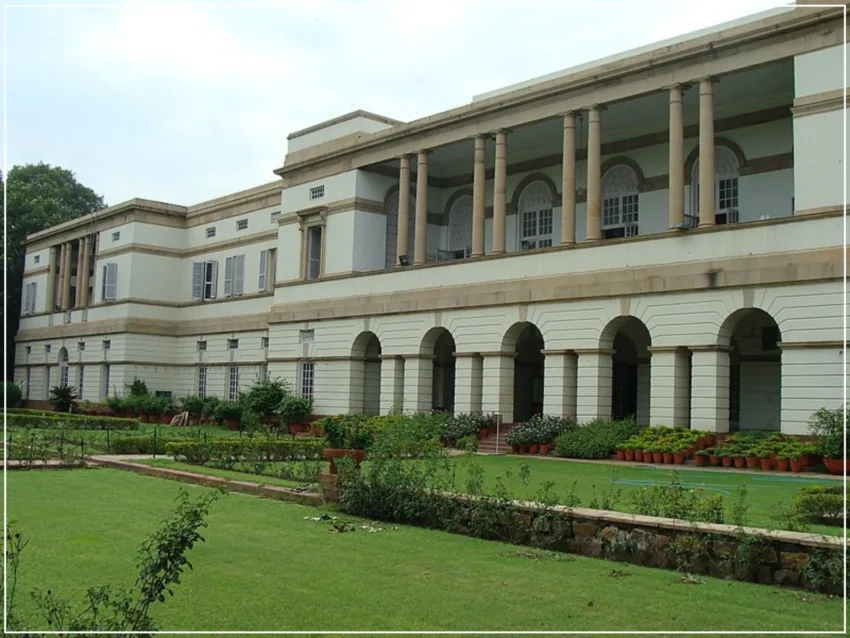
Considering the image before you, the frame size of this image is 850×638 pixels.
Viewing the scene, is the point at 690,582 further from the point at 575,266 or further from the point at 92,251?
the point at 92,251

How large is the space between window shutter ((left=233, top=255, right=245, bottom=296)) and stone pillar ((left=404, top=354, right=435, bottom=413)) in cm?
1560

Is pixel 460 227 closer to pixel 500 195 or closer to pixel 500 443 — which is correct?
pixel 500 195

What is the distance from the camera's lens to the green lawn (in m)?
7.14

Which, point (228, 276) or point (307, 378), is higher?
point (228, 276)

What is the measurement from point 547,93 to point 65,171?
159ft

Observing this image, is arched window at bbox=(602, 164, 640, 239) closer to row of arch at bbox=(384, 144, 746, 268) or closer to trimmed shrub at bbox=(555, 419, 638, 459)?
row of arch at bbox=(384, 144, 746, 268)

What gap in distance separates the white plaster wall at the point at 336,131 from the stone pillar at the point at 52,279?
24358 mm

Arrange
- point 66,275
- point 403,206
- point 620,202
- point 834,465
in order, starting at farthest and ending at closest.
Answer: point 66,275, point 403,206, point 620,202, point 834,465

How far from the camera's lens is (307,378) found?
118 feet

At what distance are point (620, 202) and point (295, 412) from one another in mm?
13980

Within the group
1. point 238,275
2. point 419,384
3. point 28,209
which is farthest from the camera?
point 28,209

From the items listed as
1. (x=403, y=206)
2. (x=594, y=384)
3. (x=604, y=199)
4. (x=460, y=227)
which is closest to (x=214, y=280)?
(x=460, y=227)

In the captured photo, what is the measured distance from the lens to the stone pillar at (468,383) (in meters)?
29.1

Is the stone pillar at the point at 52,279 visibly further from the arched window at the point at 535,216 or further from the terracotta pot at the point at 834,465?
the terracotta pot at the point at 834,465
